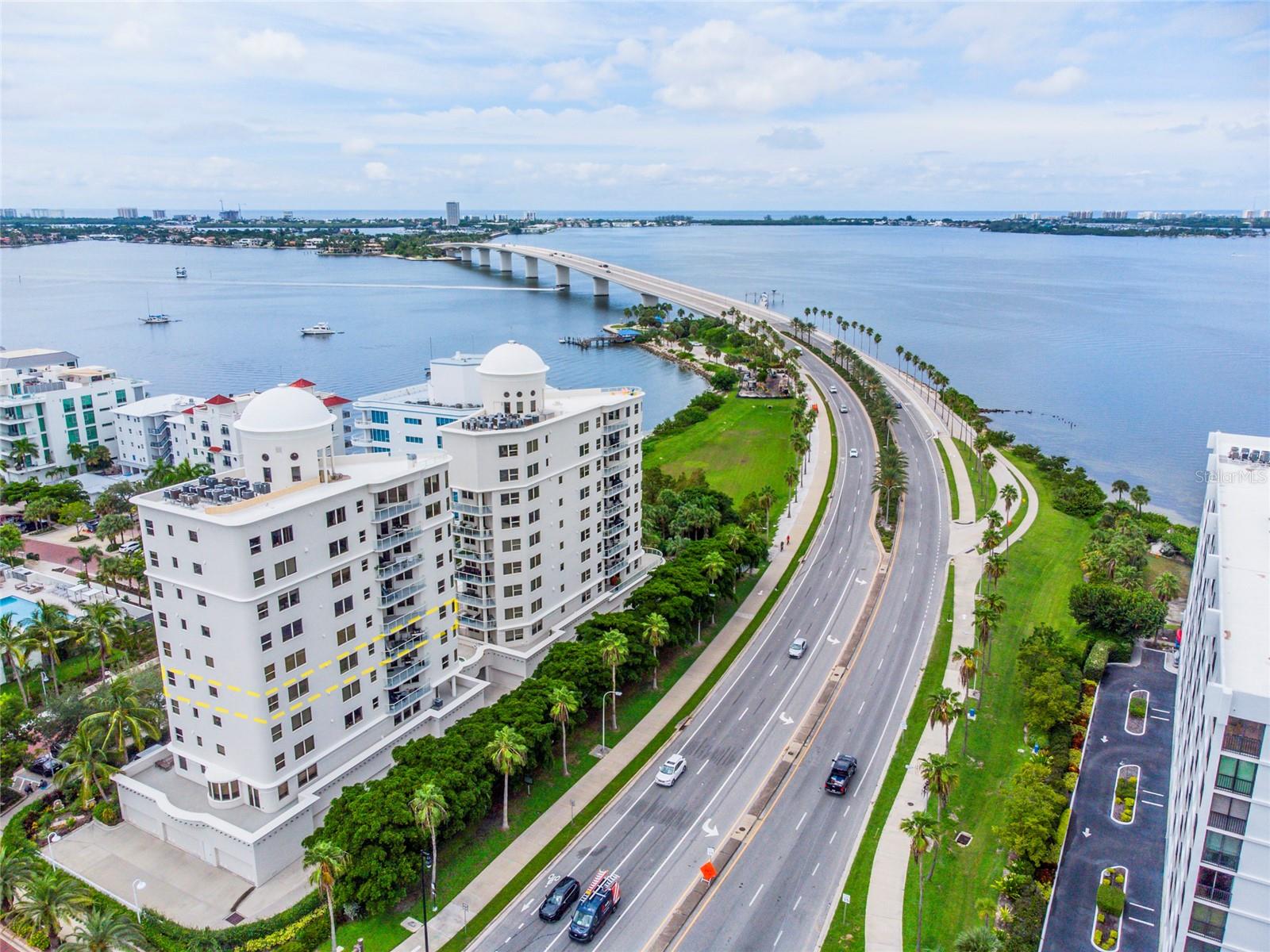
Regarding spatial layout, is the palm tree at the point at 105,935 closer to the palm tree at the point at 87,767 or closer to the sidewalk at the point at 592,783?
the sidewalk at the point at 592,783

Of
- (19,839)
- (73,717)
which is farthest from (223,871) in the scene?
(73,717)

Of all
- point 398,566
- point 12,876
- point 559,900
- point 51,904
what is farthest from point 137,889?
point 559,900

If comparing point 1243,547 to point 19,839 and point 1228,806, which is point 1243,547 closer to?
point 1228,806

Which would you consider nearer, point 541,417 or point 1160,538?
point 541,417

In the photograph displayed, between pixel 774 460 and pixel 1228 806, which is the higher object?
pixel 1228 806

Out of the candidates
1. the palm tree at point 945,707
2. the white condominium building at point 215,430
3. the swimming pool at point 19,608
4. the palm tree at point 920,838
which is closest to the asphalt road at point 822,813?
the palm tree at point 920,838

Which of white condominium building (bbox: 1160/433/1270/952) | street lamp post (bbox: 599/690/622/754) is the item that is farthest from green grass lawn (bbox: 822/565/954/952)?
street lamp post (bbox: 599/690/622/754)
